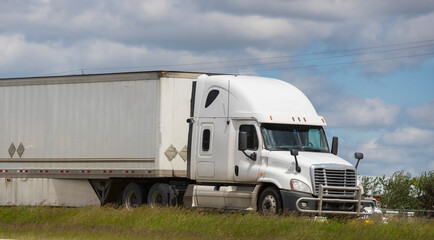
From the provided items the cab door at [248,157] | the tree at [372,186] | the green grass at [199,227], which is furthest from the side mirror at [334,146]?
the tree at [372,186]

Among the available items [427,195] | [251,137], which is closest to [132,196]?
[251,137]

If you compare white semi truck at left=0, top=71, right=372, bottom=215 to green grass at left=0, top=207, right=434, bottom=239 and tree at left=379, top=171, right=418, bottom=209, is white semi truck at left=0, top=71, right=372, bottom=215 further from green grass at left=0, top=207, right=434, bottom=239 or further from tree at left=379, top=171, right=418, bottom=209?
tree at left=379, top=171, right=418, bottom=209

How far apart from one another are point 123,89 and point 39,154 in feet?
12.9

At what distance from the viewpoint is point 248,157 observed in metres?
23.6

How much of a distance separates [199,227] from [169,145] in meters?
4.78

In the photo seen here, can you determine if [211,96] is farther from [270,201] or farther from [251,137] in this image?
[270,201]

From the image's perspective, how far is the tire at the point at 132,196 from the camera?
86.8ft

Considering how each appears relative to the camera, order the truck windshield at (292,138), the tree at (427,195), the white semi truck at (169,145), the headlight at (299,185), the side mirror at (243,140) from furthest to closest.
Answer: the tree at (427,195) < the truck windshield at (292,138) < the side mirror at (243,140) < the white semi truck at (169,145) < the headlight at (299,185)

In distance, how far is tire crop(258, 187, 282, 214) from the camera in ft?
74.1

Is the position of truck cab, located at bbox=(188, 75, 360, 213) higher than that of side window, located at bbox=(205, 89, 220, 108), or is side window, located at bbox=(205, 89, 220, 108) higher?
side window, located at bbox=(205, 89, 220, 108)

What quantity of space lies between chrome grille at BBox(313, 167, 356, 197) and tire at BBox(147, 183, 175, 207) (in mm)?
4980

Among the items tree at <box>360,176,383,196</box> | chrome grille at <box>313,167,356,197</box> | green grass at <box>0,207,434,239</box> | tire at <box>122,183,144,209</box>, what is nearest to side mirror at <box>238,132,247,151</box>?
green grass at <box>0,207,434,239</box>

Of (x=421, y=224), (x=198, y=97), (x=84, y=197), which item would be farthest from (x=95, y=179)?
(x=421, y=224)

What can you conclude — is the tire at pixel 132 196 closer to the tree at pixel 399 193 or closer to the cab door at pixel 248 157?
the cab door at pixel 248 157
